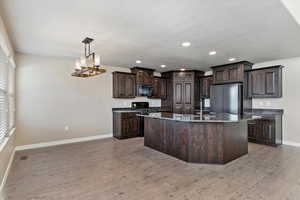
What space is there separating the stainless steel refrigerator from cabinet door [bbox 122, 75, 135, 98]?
293cm

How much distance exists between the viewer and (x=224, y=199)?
214 centimetres

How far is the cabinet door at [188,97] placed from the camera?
6801 mm

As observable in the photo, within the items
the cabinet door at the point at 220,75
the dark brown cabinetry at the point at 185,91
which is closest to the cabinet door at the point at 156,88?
the dark brown cabinetry at the point at 185,91

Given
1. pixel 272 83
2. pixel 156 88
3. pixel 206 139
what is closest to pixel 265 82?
pixel 272 83

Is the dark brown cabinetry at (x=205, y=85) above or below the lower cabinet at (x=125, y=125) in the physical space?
above

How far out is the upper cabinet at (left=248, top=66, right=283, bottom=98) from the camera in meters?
4.86

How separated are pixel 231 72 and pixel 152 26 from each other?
3.88 m

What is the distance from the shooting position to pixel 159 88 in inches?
280

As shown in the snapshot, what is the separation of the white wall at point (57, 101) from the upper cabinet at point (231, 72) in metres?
3.86

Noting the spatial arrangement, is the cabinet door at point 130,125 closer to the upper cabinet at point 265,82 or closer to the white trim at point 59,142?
the white trim at point 59,142

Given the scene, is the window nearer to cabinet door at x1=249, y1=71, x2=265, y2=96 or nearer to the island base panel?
the island base panel

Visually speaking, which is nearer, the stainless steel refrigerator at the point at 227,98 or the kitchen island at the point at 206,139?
the kitchen island at the point at 206,139

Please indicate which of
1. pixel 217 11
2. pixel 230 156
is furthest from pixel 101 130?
pixel 217 11

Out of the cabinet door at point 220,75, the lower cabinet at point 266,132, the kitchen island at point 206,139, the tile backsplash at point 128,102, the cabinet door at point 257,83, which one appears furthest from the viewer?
the tile backsplash at point 128,102
